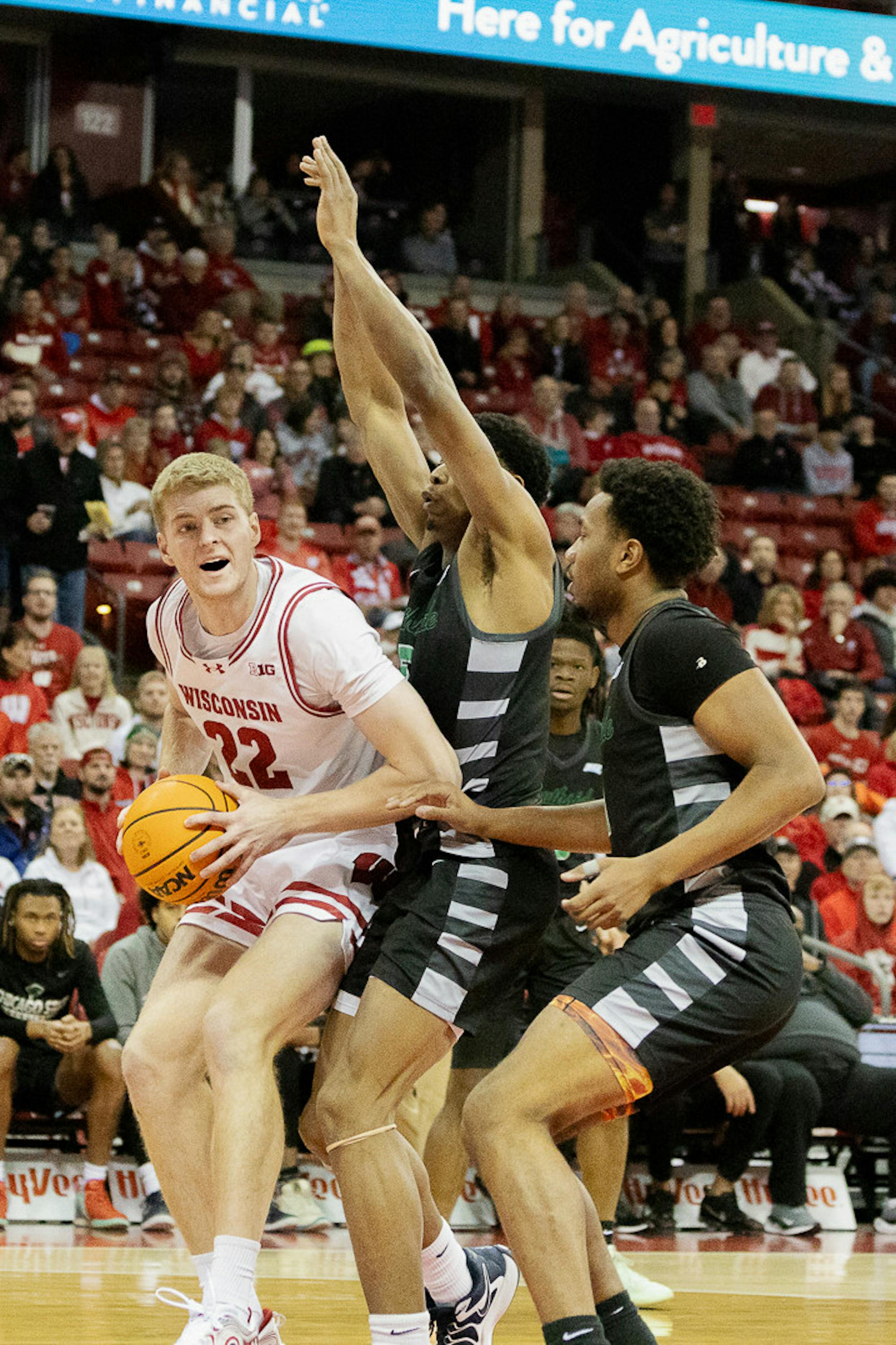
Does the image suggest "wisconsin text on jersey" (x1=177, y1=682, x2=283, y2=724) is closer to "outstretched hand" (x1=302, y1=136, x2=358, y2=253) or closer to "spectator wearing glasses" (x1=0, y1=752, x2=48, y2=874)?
"outstretched hand" (x1=302, y1=136, x2=358, y2=253)

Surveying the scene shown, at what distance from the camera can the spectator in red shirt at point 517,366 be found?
16906 mm

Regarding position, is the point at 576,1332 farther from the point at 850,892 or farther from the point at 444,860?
the point at 850,892

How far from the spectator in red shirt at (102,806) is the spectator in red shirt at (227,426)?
163 inches

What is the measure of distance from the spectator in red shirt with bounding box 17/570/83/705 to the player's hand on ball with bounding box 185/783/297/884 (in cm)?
707

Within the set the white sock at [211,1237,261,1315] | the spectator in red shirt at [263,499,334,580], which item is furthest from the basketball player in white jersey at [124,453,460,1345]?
the spectator in red shirt at [263,499,334,580]

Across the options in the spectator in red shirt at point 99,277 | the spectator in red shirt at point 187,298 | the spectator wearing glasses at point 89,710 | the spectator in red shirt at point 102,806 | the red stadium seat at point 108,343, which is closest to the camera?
the spectator in red shirt at point 102,806

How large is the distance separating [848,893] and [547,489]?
594 cm

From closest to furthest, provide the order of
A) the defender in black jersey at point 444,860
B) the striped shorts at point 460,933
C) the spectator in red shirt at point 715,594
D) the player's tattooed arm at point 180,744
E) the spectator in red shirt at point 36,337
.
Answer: the defender in black jersey at point 444,860
the striped shorts at point 460,933
the player's tattooed arm at point 180,744
the spectator in red shirt at point 715,594
the spectator in red shirt at point 36,337

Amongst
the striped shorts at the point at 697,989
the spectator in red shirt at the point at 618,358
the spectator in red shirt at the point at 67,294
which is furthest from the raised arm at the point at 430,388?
the spectator in red shirt at the point at 618,358

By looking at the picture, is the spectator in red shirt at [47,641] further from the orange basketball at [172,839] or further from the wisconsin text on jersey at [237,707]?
the orange basketball at [172,839]

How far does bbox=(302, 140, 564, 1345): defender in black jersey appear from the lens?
417 cm

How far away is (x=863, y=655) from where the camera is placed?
13.9 meters

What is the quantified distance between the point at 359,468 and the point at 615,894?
10.1 m

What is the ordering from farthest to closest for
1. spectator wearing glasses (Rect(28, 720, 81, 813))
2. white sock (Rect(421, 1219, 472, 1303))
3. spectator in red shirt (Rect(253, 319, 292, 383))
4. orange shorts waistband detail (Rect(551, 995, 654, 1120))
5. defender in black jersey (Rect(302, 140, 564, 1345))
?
spectator in red shirt (Rect(253, 319, 292, 383)), spectator wearing glasses (Rect(28, 720, 81, 813)), white sock (Rect(421, 1219, 472, 1303)), defender in black jersey (Rect(302, 140, 564, 1345)), orange shorts waistband detail (Rect(551, 995, 654, 1120))
